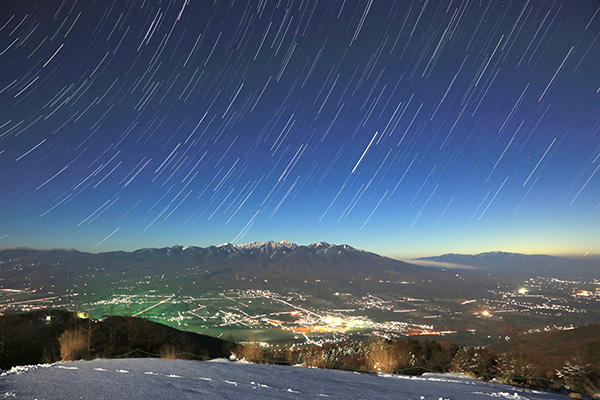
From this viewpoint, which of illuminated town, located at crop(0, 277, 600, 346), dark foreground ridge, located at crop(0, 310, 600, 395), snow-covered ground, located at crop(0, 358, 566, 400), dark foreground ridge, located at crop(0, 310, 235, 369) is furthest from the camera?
illuminated town, located at crop(0, 277, 600, 346)

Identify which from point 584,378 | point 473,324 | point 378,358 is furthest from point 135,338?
point 473,324

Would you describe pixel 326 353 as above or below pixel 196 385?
below

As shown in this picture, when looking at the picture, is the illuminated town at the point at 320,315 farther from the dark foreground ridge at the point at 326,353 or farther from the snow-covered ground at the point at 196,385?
the snow-covered ground at the point at 196,385

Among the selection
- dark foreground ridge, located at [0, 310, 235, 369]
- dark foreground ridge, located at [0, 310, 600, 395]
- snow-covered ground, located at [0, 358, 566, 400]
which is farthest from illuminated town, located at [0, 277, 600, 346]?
snow-covered ground, located at [0, 358, 566, 400]

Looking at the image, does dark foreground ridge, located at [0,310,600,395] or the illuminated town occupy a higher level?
dark foreground ridge, located at [0,310,600,395]

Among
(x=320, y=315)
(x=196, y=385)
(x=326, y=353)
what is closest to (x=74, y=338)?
(x=326, y=353)

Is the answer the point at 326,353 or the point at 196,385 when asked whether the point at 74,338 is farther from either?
the point at 196,385

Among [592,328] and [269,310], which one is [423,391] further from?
[269,310]

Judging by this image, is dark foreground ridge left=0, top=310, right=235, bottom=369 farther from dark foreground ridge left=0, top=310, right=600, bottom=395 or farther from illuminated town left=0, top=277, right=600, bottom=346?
illuminated town left=0, top=277, right=600, bottom=346
